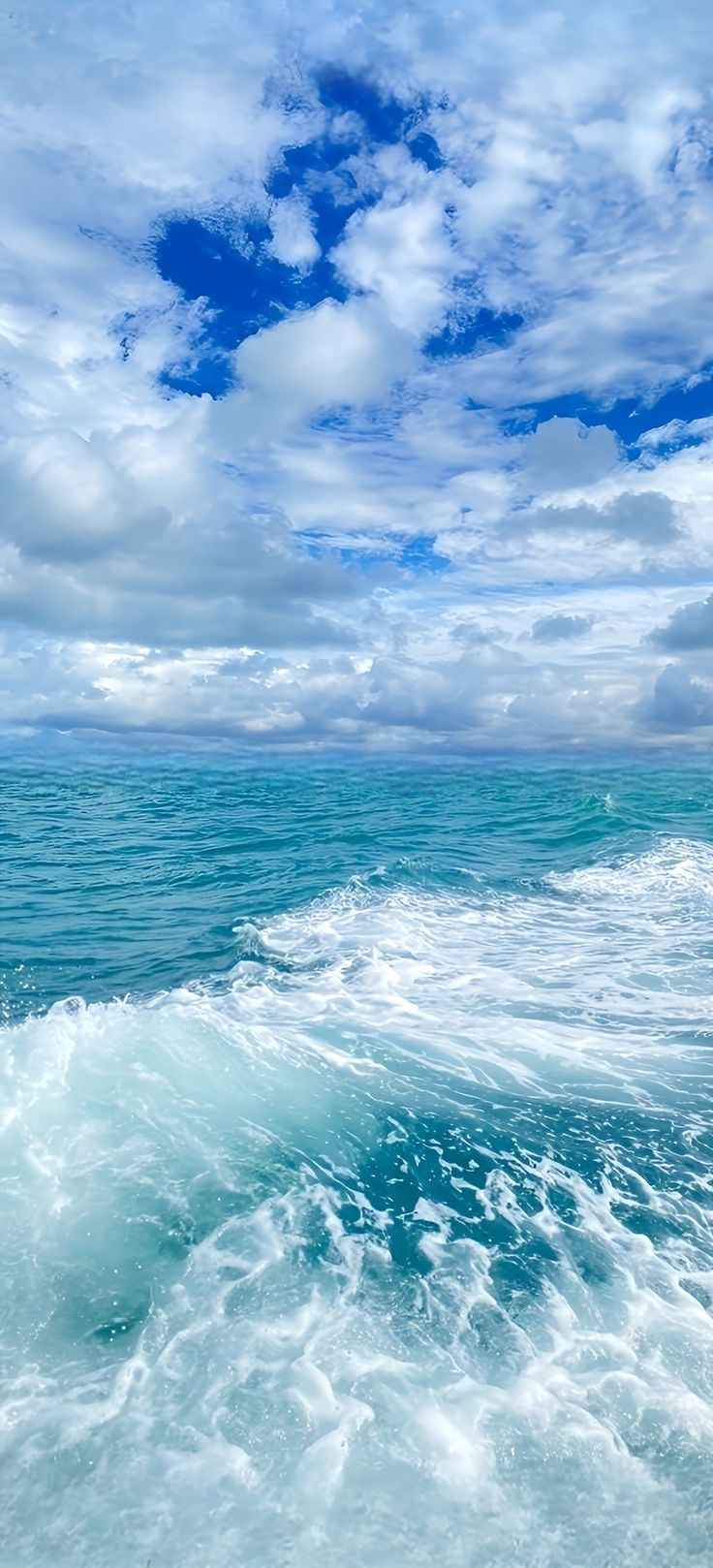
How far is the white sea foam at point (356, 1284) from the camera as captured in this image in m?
4.67

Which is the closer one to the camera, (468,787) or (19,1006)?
(19,1006)

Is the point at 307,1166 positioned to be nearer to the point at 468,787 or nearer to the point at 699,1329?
the point at 699,1329

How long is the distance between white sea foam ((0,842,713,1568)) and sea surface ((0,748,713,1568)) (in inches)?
1.0

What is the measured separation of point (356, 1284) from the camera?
259 inches

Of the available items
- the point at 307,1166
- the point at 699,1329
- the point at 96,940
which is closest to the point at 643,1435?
the point at 699,1329

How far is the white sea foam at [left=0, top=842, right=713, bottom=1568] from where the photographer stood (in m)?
4.67

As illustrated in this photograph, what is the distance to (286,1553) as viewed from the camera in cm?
445

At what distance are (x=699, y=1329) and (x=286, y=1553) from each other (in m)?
3.53

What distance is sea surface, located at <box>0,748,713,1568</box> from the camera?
4707 mm

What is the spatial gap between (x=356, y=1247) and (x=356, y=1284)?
20.0 inches

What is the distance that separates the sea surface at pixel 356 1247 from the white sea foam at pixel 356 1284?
0.02 metres

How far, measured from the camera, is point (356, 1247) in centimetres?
710

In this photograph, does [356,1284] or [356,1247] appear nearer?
[356,1284]

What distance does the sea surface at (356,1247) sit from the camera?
15.4 ft
